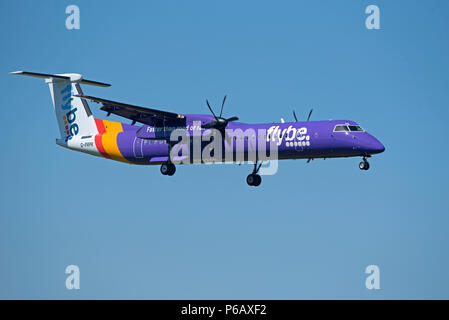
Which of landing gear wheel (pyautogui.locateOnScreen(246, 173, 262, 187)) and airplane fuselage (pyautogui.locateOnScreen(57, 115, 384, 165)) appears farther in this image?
landing gear wheel (pyautogui.locateOnScreen(246, 173, 262, 187))

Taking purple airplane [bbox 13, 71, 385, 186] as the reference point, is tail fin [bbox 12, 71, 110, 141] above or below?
above

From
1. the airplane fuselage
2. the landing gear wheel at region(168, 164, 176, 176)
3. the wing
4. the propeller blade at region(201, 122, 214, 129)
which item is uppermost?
the wing

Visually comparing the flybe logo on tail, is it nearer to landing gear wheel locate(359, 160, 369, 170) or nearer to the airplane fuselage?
the airplane fuselage

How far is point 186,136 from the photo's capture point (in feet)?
130

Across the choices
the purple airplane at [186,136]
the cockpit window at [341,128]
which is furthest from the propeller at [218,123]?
the cockpit window at [341,128]

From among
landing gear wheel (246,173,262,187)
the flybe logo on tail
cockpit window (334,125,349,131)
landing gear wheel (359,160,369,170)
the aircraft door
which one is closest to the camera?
landing gear wheel (359,160,369,170)

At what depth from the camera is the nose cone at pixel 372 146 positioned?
35.5 metres

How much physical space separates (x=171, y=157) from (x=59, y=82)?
828 cm

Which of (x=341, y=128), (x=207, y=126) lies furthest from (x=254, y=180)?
(x=341, y=128)

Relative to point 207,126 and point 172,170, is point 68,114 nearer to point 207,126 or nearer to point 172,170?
point 172,170

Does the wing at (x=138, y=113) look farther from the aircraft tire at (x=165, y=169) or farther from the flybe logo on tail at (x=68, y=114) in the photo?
the flybe logo on tail at (x=68, y=114)

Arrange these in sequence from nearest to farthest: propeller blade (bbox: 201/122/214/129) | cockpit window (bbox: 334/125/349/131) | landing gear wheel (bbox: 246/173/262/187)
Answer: cockpit window (bbox: 334/125/349/131) → propeller blade (bbox: 201/122/214/129) → landing gear wheel (bbox: 246/173/262/187)

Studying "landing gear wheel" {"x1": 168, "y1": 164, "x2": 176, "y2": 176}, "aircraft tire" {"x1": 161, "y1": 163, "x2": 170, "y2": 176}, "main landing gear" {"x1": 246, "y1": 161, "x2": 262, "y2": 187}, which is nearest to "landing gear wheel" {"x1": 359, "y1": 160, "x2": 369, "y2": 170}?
"main landing gear" {"x1": 246, "y1": 161, "x2": 262, "y2": 187}

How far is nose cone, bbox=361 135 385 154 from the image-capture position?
3547 centimetres
